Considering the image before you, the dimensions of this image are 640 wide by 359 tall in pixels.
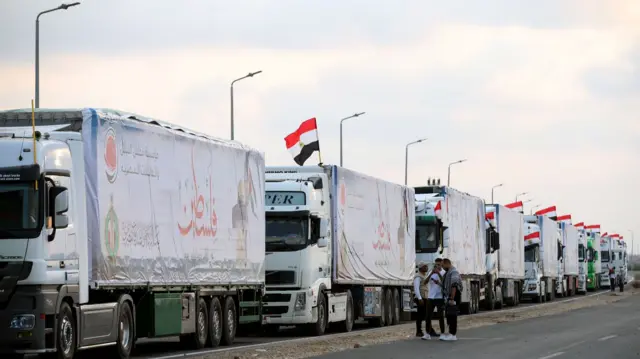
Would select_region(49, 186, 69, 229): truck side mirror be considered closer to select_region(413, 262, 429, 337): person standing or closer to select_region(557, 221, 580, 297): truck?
select_region(413, 262, 429, 337): person standing

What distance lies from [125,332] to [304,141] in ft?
59.8

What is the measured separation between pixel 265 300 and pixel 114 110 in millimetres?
10167

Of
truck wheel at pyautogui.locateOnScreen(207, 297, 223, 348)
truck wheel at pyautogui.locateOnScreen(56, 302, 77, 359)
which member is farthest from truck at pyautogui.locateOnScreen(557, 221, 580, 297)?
truck wheel at pyautogui.locateOnScreen(56, 302, 77, 359)

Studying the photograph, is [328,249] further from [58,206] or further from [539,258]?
[539,258]

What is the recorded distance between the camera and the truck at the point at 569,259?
252 feet

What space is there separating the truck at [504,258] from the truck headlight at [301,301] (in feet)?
72.7

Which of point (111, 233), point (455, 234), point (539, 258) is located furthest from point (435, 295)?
point (539, 258)

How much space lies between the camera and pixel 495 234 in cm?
5350

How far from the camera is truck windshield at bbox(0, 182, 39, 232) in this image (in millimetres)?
19359

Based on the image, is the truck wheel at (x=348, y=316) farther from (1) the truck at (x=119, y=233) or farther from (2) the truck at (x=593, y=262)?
(2) the truck at (x=593, y=262)

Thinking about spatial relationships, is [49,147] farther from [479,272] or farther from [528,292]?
[528,292]

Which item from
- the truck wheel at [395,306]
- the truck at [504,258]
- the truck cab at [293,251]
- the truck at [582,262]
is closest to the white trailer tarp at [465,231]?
the truck at [504,258]

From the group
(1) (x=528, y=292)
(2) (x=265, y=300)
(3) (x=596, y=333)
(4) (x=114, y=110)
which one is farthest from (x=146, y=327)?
(1) (x=528, y=292)

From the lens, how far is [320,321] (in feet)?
105
